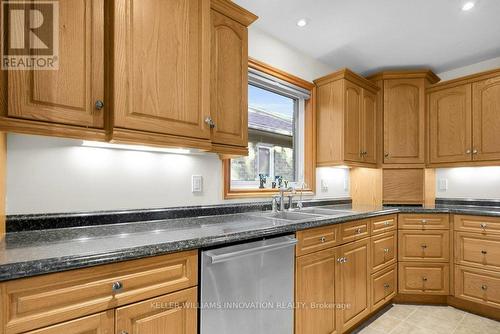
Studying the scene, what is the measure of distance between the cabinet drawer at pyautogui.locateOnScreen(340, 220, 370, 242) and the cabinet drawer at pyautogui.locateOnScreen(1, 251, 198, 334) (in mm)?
1261

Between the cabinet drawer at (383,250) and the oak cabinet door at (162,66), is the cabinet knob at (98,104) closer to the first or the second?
the oak cabinet door at (162,66)

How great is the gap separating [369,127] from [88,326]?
2.95 metres

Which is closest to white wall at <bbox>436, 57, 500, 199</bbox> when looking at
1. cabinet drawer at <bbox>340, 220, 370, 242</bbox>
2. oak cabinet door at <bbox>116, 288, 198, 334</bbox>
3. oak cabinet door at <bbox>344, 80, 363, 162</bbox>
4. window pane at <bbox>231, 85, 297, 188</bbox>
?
oak cabinet door at <bbox>344, 80, 363, 162</bbox>

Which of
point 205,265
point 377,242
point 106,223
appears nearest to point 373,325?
point 377,242

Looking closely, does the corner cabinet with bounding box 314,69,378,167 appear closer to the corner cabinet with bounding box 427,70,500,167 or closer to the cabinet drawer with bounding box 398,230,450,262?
the corner cabinet with bounding box 427,70,500,167

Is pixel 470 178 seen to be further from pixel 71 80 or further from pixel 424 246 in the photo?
pixel 71 80

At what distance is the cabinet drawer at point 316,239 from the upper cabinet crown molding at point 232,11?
1.43 meters

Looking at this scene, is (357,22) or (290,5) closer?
(290,5)

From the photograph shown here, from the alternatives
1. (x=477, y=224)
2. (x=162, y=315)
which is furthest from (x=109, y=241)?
(x=477, y=224)

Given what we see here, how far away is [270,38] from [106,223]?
200 centimetres

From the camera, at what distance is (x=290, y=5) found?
6.63 ft

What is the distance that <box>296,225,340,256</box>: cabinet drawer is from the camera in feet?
5.50

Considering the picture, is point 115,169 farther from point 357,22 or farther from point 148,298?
point 357,22

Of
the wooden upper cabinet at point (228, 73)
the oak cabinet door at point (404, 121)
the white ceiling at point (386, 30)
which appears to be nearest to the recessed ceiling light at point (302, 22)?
the white ceiling at point (386, 30)
